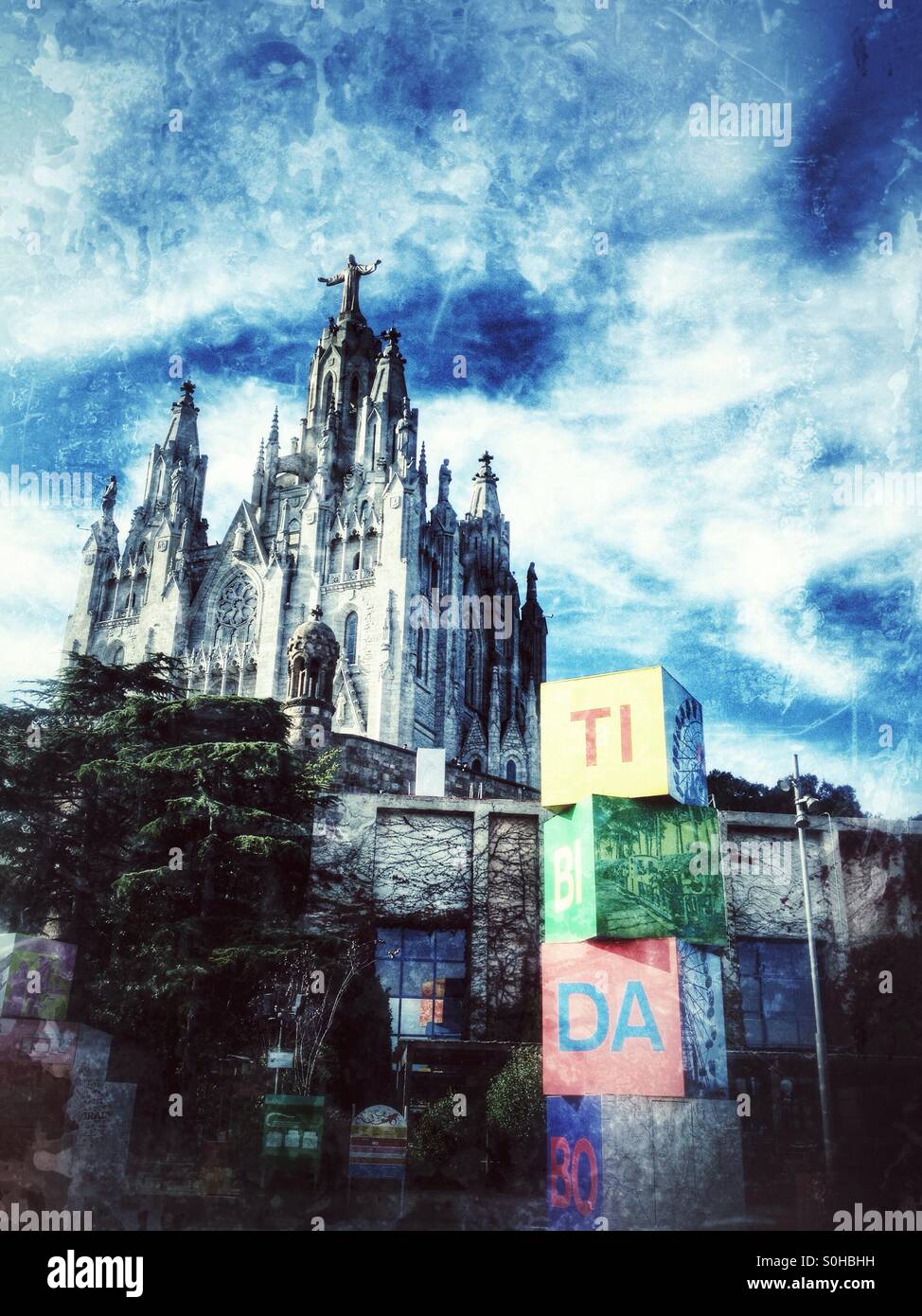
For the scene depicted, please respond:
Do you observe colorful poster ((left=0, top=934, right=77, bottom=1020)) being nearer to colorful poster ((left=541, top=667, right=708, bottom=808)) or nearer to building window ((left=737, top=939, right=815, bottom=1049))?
colorful poster ((left=541, top=667, right=708, bottom=808))

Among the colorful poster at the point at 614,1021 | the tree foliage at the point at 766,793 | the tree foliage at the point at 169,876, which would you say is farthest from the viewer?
the tree foliage at the point at 766,793

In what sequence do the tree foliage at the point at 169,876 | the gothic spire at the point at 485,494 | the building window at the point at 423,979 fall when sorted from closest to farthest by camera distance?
the tree foliage at the point at 169,876
the building window at the point at 423,979
the gothic spire at the point at 485,494

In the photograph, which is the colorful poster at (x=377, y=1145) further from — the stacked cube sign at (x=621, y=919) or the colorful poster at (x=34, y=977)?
the colorful poster at (x=34, y=977)

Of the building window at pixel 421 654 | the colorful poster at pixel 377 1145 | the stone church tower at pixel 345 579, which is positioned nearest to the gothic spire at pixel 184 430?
the stone church tower at pixel 345 579

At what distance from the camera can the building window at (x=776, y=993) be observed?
2167 centimetres

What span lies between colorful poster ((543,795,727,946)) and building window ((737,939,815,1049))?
7333mm

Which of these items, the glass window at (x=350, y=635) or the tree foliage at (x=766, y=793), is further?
the glass window at (x=350, y=635)

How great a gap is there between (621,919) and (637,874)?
26.6 inches

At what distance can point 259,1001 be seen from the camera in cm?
2011

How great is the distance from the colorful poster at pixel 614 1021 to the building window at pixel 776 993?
786cm

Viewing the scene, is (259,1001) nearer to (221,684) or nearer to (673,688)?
(673,688)

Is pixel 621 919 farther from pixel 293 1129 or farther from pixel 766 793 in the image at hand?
pixel 766 793

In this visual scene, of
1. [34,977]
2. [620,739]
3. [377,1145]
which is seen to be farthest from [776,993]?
[34,977]
